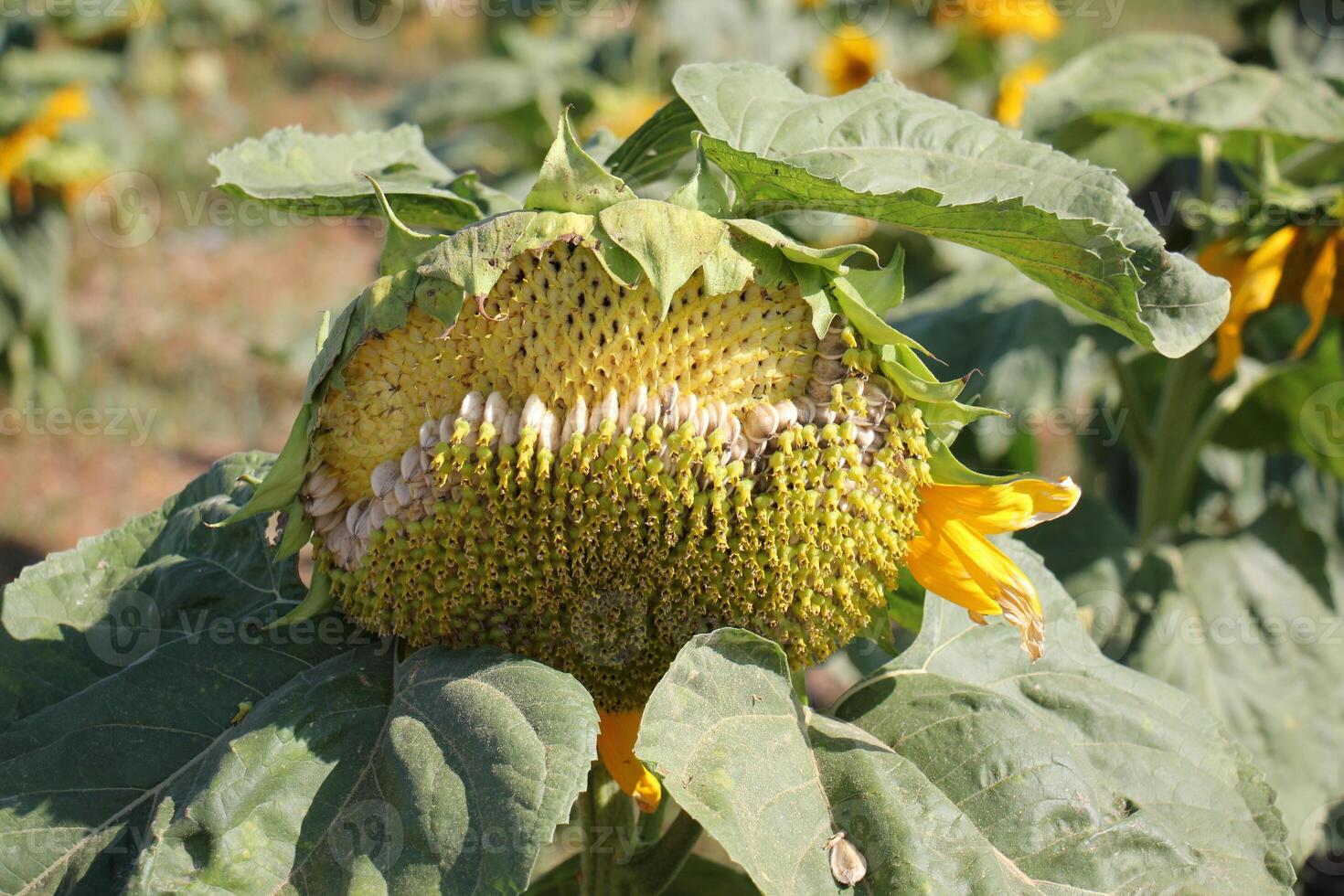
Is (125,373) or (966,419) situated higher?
(966,419)

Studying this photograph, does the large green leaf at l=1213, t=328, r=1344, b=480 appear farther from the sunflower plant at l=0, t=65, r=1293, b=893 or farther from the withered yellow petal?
the withered yellow petal

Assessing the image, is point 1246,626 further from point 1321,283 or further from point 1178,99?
point 1178,99

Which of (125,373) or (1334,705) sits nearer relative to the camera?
(1334,705)

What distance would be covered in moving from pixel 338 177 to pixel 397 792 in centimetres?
81

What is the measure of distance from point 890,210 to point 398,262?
51 centimetres

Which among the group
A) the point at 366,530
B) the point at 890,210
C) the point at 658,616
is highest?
the point at 890,210

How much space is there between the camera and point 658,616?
138 centimetres

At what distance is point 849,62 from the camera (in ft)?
19.1

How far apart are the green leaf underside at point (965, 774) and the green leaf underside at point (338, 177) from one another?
2.21 ft

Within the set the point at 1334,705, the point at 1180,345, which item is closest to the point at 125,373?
the point at 1334,705

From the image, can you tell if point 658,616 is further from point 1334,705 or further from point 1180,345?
point 1334,705

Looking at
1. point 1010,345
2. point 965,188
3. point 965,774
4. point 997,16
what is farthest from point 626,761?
point 997,16

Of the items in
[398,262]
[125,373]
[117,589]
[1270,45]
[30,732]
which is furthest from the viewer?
[125,373]

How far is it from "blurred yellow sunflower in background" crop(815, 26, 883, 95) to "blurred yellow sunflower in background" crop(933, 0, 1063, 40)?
393mm
